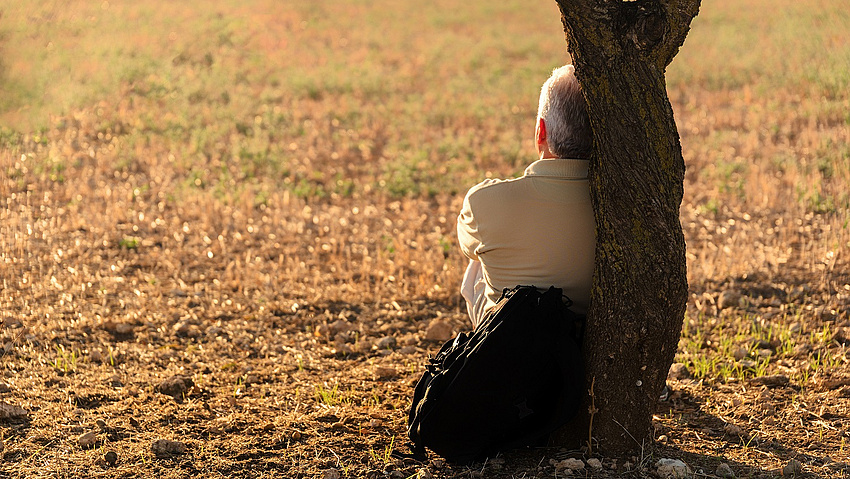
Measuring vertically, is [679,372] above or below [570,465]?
below

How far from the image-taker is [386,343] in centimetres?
544

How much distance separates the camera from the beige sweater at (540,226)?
364cm

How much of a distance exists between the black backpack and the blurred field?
0.49ft

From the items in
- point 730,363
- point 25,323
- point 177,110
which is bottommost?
point 730,363

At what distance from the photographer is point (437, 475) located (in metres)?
3.59

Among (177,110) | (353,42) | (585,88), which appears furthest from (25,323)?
(353,42)

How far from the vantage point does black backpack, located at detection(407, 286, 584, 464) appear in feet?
11.5

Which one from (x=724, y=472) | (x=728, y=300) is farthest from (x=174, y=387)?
(x=728, y=300)

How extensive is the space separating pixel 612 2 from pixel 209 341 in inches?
131

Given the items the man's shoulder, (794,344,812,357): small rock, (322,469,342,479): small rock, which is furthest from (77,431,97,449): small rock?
(794,344,812,357): small rock

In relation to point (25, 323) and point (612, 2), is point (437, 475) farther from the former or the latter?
point (25, 323)

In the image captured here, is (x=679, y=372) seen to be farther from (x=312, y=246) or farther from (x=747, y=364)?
(x=312, y=246)

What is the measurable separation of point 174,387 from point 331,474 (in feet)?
4.44

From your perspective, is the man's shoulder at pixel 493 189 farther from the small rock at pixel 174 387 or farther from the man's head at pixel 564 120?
the small rock at pixel 174 387
